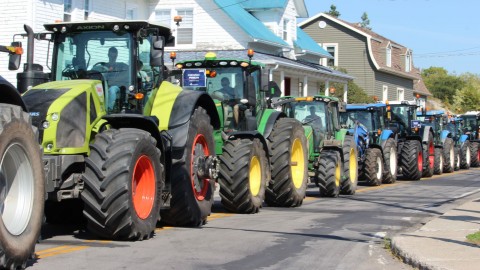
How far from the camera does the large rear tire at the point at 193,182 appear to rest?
11.2m

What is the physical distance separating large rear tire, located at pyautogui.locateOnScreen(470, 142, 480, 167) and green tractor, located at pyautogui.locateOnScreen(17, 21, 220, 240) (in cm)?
2965

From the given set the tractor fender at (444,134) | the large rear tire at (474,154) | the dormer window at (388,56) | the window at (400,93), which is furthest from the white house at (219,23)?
the window at (400,93)

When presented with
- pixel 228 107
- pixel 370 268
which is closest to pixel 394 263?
pixel 370 268

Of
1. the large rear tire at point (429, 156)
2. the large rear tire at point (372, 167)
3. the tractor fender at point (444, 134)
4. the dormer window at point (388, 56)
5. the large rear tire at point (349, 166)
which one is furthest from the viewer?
the dormer window at point (388, 56)

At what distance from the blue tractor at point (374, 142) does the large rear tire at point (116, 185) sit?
14.5m

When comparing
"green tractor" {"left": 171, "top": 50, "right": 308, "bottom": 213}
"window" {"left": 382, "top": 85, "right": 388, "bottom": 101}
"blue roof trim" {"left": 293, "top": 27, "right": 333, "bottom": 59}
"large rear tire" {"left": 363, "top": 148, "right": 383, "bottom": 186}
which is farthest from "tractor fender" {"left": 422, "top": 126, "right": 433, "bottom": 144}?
"window" {"left": 382, "top": 85, "right": 388, "bottom": 101}

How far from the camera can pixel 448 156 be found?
33.8 m

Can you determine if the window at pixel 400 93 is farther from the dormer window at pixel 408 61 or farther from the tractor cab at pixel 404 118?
the tractor cab at pixel 404 118

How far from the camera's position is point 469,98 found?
73688 millimetres

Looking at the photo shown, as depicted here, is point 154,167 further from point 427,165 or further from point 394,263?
point 427,165

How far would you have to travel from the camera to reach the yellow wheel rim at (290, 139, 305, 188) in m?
16.3

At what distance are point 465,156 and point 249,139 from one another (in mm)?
26511

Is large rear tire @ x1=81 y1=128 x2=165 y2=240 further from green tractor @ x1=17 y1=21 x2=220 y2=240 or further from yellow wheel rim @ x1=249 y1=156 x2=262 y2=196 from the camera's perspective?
yellow wheel rim @ x1=249 y1=156 x2=262 y2=196

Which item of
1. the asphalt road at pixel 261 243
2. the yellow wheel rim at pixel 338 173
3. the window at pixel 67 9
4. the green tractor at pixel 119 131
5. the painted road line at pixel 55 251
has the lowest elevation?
the asphalt road at pixel 261 243
